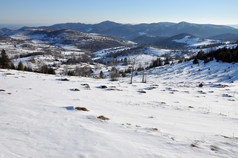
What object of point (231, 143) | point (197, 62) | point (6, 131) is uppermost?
point (197, 62)

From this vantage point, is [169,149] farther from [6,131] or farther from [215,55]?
[215,55]

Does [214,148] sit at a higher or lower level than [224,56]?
lower

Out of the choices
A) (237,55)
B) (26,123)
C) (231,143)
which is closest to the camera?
(231,143)

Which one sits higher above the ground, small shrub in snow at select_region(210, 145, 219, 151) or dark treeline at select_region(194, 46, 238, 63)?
dark treeline at select_region(194, 46, 238, 63)

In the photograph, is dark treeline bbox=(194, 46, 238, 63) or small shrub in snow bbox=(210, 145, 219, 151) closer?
small shrub in snow bbox=(210, 145, 219, 151)

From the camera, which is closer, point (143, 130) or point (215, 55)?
point (143, 130)

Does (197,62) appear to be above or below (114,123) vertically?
above

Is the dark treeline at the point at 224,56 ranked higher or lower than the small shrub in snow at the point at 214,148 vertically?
higher

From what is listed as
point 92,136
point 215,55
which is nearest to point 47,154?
point 92,136

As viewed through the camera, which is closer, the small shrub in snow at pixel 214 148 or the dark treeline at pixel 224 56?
the small shrub in snow at pixel 214 148

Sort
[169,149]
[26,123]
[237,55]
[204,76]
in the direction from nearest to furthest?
[169,149] < [26,123] < [204,76] < [237,55]

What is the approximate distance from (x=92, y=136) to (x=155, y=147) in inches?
120

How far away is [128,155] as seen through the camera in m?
5.36

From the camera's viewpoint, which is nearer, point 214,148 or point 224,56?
point 214,148
